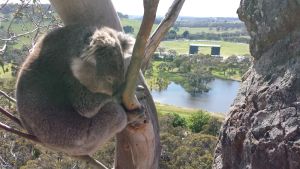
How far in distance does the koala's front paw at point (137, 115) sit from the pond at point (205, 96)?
48.3 metres

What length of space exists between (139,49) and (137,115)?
0.78 meters

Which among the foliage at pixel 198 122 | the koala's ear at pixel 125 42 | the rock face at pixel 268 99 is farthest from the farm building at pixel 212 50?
the koala's ear at pixel 125 42

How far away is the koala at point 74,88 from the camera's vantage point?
3.19 metres

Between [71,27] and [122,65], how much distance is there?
47 centimetres

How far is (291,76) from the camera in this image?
144 inches

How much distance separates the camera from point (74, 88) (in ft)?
11.1

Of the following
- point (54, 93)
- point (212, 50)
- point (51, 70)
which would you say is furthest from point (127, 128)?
point (212, 50)

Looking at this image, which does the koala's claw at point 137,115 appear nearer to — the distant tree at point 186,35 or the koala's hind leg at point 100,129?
the koala's hind leg at point 100,129

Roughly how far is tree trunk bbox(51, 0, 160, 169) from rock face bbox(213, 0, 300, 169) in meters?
1.01

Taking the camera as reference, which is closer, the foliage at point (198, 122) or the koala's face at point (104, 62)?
the koala's face at point (104, 62)

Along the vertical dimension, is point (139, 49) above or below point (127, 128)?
above

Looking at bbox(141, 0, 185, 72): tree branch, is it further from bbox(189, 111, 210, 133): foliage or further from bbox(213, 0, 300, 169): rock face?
bbox(189, 111, 210, 133): foliage

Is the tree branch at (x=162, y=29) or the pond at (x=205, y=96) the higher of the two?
the tree branch at (x=162, y=29)

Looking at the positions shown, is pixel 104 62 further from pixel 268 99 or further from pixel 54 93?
pixel 268 99
